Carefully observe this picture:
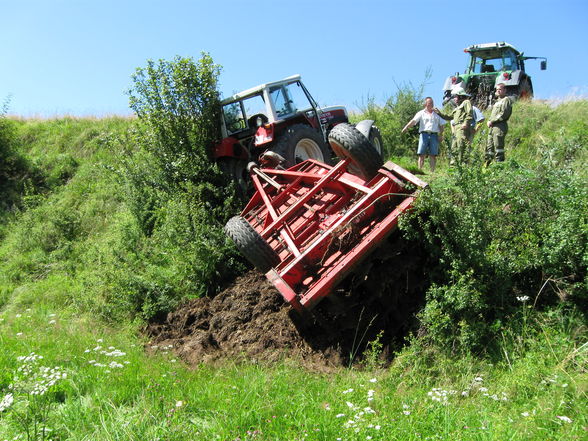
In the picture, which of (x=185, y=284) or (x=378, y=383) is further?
(x=185, y=284)

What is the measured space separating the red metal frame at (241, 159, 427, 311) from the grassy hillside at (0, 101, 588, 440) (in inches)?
14.3

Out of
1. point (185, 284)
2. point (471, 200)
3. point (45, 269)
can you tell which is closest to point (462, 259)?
point (471, 200)

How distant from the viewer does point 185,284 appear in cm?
719

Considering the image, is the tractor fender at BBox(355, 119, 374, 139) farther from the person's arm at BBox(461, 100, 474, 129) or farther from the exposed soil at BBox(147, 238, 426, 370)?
the exposed soil at BBox(147, 238, 426, 370)

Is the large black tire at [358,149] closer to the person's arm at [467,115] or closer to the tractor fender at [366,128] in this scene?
the tractor fender at [366,128]

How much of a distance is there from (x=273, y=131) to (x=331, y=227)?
3861 mm

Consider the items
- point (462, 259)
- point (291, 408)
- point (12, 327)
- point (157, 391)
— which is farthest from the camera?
point (12, 327)

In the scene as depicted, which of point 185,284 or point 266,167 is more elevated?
point 266,167

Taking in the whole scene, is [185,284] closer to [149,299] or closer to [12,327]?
[149,299]

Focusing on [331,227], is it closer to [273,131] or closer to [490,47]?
[273,131]

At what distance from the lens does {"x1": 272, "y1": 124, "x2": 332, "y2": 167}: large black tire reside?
808cm

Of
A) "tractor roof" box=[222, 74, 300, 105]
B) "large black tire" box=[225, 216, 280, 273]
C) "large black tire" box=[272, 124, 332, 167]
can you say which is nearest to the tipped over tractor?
"large black tire" box=[225, 216, 280, 273]

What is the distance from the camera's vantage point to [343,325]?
16.7 feet

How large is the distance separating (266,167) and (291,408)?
15.6 feet
